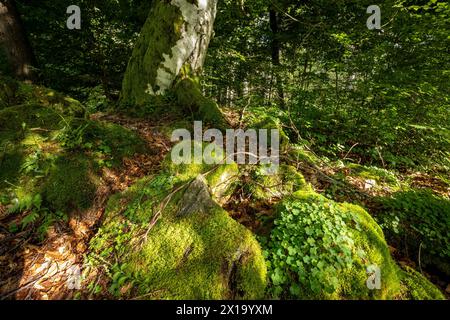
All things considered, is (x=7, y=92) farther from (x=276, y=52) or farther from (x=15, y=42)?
(x=276, y=52)

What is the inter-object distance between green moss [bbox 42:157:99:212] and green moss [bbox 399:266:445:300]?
3.32m

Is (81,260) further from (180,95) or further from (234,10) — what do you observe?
(234,10)

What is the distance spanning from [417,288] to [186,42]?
5.47 m

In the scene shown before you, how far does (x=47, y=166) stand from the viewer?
2895mm

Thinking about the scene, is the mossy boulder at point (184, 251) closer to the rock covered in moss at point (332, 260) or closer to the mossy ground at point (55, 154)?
the rock covered in moss at point (332, 260)

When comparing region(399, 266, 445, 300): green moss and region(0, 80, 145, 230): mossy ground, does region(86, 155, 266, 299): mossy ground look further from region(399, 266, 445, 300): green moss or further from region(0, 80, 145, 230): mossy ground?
region(399, 266, 445, 300): green moss

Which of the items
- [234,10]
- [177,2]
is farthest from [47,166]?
[234,10]

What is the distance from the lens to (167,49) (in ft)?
16.7

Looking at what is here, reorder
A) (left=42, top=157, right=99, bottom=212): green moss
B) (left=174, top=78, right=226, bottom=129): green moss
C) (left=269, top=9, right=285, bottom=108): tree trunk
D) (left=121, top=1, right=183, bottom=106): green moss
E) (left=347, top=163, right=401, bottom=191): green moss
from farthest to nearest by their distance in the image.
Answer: (left=269, top=9, right=285, bottom=108): tree trunk → (left=121, top=1, right=183, bottom=106): green moss → (left=174, top=78, right=226, bottom=129): green moss → (left=347, top=163, right=401, bottom=191): green moss → (left=42, top=157, right=99, bottom=212): green moss

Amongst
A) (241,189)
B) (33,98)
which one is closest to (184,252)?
(241,189)

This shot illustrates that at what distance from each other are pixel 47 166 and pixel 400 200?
450 cm

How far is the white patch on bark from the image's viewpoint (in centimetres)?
511

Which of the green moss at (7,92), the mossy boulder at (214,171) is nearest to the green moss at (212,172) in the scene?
the mossy boulder at (214,171)

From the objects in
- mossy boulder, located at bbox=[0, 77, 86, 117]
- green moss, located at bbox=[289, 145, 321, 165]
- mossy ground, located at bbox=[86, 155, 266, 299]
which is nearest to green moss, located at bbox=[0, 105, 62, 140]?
mossy boulder, located at bbox=[0, 77, 86, 117]
